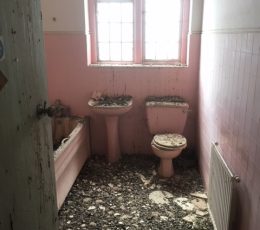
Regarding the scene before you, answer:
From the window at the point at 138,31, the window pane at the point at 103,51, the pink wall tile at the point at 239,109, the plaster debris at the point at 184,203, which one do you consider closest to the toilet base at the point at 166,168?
the plaster debris at the point at 184,203

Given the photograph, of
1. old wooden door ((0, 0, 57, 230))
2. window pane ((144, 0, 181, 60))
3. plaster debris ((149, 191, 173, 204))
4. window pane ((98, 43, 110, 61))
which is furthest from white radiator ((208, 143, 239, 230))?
window pane ((98, 43, 110, 61))

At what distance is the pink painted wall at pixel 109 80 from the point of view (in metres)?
3.36

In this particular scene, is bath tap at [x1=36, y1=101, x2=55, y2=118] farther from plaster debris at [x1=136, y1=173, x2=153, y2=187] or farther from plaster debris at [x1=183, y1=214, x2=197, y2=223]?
plaster debris at [x1=136, y1=173, x2=153, y2=187]

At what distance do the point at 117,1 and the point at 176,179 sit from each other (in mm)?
2199

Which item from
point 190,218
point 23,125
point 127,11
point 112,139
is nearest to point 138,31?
point 127,11

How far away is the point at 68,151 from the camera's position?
2.68 meters

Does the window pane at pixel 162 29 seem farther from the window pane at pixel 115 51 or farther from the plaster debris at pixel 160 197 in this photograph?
the plaster debris at pixel 160 197

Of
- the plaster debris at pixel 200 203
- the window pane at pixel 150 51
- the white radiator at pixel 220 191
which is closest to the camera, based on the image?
the white radiator at pixel 220 191

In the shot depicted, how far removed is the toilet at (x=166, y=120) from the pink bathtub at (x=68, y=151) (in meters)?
0.80

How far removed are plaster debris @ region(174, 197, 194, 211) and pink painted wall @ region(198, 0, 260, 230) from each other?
43 cm

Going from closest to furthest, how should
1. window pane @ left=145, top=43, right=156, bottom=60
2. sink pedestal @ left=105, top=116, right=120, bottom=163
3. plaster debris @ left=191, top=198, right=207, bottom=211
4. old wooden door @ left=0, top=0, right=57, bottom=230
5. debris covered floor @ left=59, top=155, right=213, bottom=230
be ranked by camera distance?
1. old wooden door @ left=0, top=0, right=57, bottom=230
2. debris covered floor @ left=59, top=155, right=213, bottom=230
3. plaster debris @ left=191, top=198, right=207, bottom=211
4. sink pedestal @ left=105, top=116, right=120, bottom=163
5. window pane @ left=145, top=43, right=156, bottom=60

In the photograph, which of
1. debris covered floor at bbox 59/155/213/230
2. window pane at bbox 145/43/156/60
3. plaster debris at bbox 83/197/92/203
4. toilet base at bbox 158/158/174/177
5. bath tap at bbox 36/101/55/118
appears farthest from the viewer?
window pane at bbox 145/43/156/60

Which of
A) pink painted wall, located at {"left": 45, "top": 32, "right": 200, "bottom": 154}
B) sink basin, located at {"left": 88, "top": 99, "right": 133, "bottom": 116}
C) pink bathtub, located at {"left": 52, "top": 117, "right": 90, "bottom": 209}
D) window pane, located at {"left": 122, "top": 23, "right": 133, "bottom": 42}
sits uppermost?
window pane, located at {"left": 122, "top": 23, "right": 133, "bottom": 42}

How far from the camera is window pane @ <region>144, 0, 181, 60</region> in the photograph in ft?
11.0
